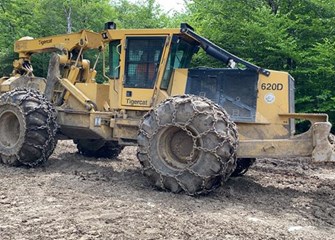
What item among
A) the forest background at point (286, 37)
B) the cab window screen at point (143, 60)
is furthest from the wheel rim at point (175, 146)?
the forest background at point (286, 37)

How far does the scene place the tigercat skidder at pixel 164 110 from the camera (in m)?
6.16

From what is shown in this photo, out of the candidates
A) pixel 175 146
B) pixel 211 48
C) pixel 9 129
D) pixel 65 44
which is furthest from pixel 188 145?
pixel 65 44

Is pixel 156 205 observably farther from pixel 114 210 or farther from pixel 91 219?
pixel 91 219

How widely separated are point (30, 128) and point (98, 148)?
203cm

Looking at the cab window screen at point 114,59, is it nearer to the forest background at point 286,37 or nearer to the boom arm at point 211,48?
the boom arm at point 211,48

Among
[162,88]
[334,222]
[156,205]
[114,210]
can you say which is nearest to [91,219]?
[114,210]

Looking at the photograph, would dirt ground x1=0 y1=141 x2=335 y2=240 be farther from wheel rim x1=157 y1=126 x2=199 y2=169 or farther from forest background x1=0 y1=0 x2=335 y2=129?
forest background x1=0 y1=0 x2=335 y2=129

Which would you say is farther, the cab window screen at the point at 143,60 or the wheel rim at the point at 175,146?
the cab window screen at the point at 143,60

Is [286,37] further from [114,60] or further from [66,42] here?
[66,42]

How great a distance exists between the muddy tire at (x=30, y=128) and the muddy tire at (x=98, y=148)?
1562 millimetres

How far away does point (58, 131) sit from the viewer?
339 inches

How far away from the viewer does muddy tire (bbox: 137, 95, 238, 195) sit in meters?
6.02

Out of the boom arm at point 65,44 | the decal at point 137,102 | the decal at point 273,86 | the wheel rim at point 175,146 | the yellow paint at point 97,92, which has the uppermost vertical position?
the boom arm at point 65,44

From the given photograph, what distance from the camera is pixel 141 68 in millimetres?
7719
